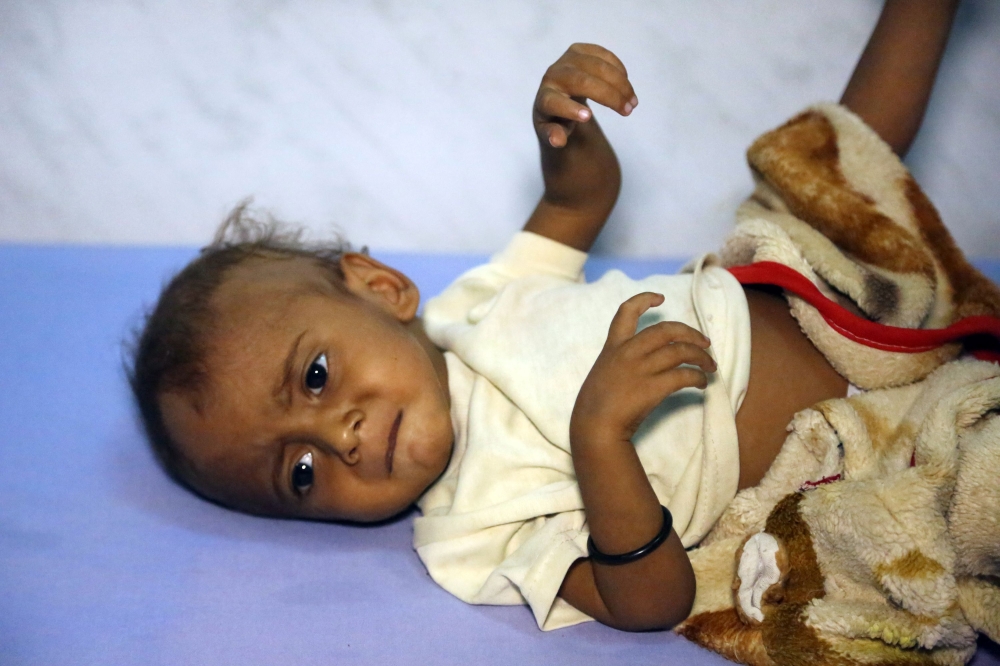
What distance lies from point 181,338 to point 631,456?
1.57ft

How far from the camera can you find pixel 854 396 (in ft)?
3.04

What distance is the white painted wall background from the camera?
144 centimetres

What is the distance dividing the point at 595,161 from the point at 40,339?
799 millimetres

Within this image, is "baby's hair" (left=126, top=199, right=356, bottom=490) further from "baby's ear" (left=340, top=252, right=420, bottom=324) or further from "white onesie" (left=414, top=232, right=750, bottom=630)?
"white onesie" (left=414, top=232, right=750, bottom=630)

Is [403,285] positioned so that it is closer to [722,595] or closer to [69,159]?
[722,595]

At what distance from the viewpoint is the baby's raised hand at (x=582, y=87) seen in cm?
89

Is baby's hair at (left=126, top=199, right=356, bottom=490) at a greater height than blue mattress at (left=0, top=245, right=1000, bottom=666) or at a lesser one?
greater

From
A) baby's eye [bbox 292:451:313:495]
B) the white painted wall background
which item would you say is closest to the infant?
baby's eye [bbox 292:451:313:495]

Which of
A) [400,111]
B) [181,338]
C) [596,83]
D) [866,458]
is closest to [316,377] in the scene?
[181,338]

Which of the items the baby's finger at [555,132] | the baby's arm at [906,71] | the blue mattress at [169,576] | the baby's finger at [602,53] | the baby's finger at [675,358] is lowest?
the blue mattress at [169,576]

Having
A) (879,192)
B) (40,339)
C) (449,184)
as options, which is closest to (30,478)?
(40,339)

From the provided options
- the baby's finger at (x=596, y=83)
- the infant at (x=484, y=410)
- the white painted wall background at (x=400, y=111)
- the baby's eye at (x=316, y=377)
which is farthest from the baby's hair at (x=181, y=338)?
the white painted wall background at (x=400, y=111)

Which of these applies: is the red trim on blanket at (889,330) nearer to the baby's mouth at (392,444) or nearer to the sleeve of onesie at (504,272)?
the sleeve of onesie at (504,272)

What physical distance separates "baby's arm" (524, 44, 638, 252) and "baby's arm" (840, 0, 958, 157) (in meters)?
0.35
